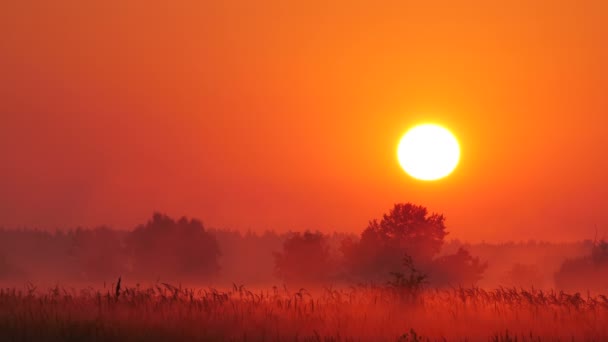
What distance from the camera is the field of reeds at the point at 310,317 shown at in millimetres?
17031

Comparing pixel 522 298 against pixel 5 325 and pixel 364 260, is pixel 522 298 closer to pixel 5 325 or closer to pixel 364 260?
pixel 5 325

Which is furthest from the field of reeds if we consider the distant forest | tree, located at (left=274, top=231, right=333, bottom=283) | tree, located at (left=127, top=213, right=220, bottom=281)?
tree, located at (left=127, top=213, right=220, bottom=281)

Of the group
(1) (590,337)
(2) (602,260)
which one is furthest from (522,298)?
(2) (602,260)

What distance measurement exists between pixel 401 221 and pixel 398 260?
400 centimetres

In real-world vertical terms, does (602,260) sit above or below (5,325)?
above

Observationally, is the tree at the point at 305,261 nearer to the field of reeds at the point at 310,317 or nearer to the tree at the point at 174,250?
the tree at the point at 174,250

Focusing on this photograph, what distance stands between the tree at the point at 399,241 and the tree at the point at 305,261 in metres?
6.72

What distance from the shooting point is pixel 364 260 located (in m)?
72.1

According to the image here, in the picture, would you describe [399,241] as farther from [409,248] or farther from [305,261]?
[305,261]

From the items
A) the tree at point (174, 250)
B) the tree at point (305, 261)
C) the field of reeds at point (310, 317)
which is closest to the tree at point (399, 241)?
the tree at point (305, 261)

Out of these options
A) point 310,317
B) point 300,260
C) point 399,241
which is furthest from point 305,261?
point 310,317

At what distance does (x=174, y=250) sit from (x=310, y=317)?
7271 cm

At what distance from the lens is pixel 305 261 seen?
80.1 m

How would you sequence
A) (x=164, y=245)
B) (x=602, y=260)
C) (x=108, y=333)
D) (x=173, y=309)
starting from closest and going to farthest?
(x=108, y=333)
(x=173, y=309)
(x=602, y=260)
(x=164, y=245)
